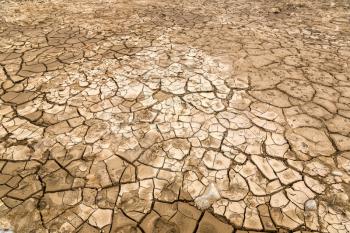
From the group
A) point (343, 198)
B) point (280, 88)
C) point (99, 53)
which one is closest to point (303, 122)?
point (280, 88)

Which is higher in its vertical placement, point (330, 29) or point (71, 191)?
point (330, 29)

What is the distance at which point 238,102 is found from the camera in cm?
283

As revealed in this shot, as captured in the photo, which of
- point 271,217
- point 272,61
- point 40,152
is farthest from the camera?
point 272,61

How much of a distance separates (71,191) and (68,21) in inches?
146

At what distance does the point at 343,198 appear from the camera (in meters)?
1.92

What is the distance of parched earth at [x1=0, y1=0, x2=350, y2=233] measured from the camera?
6.07ft

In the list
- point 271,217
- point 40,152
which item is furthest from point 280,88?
point 40,152

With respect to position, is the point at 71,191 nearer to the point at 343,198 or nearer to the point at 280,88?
the point at 343,198

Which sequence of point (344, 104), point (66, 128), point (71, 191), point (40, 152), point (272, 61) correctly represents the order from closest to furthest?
point (71, 191)
point (40, 152)
point (66, 128)
point (344, 104)
point (272, 61)

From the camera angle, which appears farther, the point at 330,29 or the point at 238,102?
the point at 330,29

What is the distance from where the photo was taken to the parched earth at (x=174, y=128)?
1.85m

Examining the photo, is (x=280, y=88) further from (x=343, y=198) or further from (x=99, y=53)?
(x=99, y=53)

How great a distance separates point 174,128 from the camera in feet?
8.27

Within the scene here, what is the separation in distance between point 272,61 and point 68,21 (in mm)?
3459
